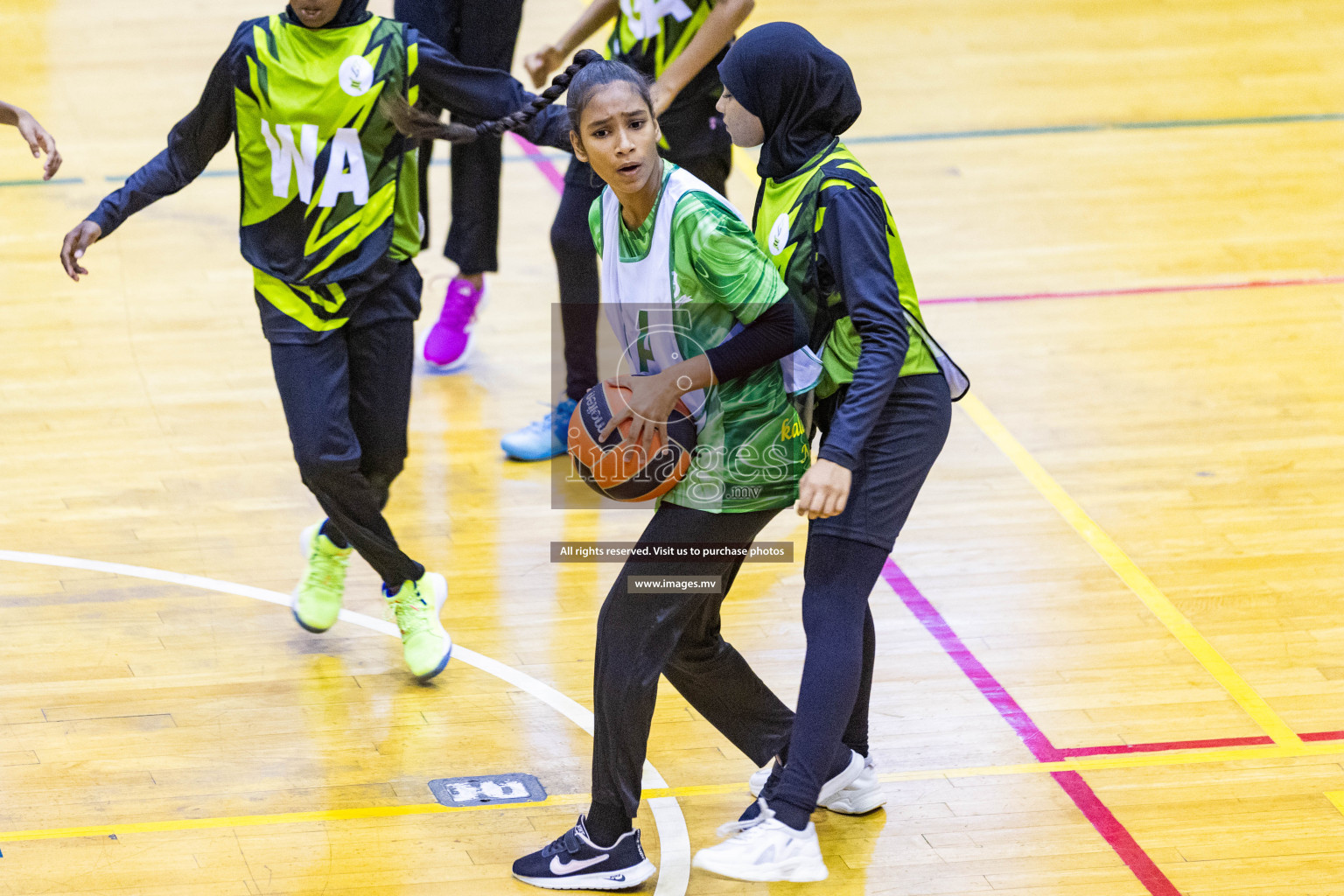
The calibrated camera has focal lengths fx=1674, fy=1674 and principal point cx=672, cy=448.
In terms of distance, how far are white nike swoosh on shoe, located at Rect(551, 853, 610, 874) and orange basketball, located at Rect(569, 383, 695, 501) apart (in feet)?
2.22

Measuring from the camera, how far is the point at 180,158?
11.9 feet

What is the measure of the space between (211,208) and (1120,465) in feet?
12.9

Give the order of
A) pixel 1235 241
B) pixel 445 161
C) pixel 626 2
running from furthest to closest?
1. pixel 445 161
2. pixel 1235 241
3. pixel 626 2

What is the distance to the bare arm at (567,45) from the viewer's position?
4789mm

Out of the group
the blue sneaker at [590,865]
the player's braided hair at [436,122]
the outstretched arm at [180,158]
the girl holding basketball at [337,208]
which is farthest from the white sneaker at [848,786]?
the outstretched arm at [180,158]

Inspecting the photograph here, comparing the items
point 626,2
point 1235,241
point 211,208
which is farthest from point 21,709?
point 1235,241

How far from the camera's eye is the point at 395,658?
3.97 meters

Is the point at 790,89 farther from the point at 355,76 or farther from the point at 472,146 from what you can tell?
the point at 472,146

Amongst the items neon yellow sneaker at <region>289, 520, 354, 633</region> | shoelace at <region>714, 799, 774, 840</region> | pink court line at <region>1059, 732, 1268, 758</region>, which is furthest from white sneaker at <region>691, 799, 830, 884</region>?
neon yellow sneaker at <region>289, 520, 354, 633</region>

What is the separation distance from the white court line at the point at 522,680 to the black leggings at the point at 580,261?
1137mm

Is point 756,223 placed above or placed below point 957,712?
above

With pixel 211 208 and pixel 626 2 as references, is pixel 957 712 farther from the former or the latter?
pixel 211 208

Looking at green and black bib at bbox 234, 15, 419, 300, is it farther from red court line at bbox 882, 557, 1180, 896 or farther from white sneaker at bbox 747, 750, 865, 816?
red court line at bbox 882, 557, 1180, 896

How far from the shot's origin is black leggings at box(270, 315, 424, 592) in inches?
143
